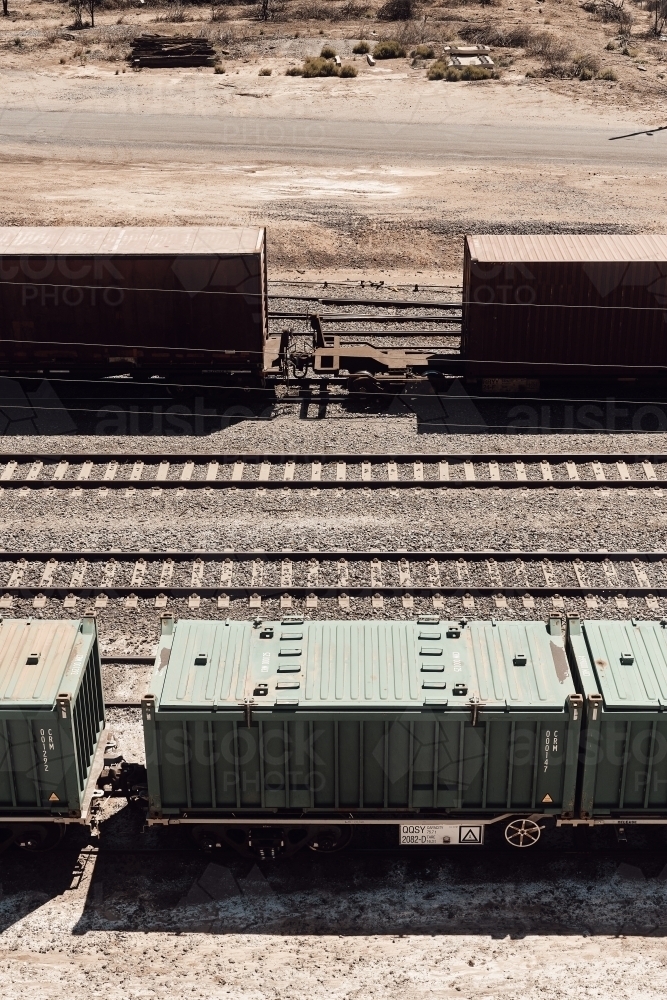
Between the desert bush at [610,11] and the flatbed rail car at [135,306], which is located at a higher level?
the desert bush at [610,11]

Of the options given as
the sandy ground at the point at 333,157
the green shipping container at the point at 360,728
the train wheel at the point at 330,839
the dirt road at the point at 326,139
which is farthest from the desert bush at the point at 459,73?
the train wheel at the point at 330,839

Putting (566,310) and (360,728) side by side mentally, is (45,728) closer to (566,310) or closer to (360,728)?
(360,728)

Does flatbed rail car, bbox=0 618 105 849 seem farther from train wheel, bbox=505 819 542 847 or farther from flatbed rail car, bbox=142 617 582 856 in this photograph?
train wheel, bbox=505 819 542 847

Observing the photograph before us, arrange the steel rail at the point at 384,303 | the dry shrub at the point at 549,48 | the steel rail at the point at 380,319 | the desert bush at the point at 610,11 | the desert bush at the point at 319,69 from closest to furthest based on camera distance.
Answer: the steel rail at the point at 380,319
the steel rail at the point at 384,303
the desert bush at the point at 319,69
the dry shrub at the point at 549,48
the desert bush at the point at 610,11

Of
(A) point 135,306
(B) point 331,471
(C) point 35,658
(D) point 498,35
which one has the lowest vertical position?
(B) point 331,471

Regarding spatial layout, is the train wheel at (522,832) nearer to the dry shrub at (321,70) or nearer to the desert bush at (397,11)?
the dry shrub at (321,70)

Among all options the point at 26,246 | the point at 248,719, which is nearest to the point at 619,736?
the point at 248,719

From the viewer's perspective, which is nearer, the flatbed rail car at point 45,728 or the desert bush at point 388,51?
the flatbed rail car at point 45,728

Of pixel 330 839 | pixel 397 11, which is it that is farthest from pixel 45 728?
pixel 397 11
